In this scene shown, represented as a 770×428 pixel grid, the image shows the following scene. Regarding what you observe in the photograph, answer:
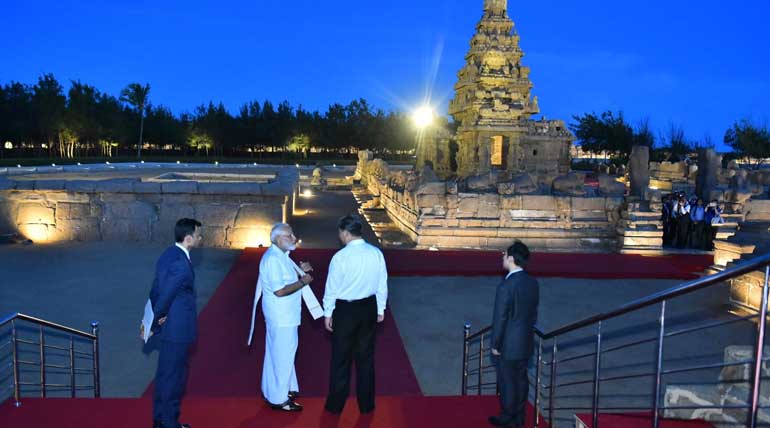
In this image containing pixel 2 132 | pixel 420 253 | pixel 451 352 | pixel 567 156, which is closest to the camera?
pixel 451 352

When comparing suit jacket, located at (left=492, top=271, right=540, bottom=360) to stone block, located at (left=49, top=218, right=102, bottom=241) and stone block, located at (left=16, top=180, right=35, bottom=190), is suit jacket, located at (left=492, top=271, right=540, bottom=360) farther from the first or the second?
stone block, located at (left=16, top=180, right=35, bottom=190)

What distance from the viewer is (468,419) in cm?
469

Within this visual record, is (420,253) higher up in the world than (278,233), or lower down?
lower down

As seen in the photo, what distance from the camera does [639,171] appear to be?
56.0 ft

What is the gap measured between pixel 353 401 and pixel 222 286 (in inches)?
201

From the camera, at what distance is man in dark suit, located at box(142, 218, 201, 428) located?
4.12 meters

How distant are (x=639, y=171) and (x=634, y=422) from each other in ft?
46.7

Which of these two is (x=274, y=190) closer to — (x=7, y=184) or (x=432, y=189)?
(x=432, y=189)

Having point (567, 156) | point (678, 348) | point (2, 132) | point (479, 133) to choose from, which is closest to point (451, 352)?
point (678, 348)

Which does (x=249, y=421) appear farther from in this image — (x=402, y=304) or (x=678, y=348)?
(x=678, y=348)

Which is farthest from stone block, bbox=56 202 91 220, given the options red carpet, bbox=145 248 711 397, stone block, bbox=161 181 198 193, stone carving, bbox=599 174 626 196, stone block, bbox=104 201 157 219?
stone carving, bbox=599 174 626 196

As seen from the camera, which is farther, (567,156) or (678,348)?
(567,156)

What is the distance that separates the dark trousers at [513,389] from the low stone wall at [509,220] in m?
9.32

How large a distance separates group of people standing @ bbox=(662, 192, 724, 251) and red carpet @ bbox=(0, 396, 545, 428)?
11144mm
